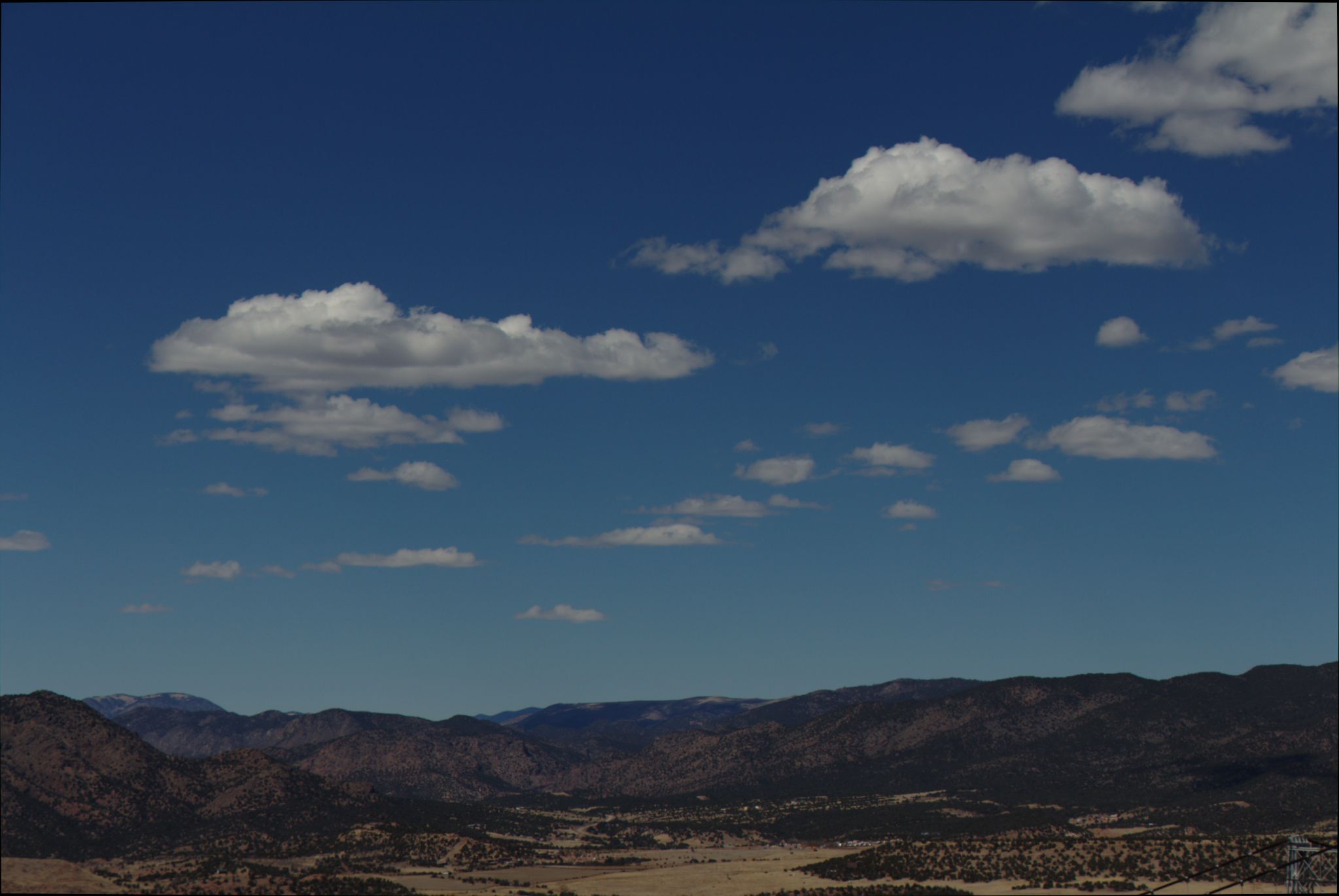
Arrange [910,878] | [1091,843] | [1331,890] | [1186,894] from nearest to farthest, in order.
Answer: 1. [1331,890]
2. [1186,894]
3. [910,878]
4. [1091,843]

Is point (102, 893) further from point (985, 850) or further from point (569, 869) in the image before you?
point (985, 850)

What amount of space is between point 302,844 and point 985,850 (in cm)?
9092

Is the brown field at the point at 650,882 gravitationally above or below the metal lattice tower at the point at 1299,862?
below

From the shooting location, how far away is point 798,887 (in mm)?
166250

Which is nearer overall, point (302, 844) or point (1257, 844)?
point (1257, 844)

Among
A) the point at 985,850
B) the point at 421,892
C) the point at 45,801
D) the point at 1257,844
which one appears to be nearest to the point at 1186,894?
the point at 1257,844

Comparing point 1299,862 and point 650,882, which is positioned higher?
point 1299,862

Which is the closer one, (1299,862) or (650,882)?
(1299,862)

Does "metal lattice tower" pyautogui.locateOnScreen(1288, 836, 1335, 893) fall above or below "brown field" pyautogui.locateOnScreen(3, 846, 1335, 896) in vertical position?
above

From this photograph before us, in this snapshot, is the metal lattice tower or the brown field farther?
the brown field

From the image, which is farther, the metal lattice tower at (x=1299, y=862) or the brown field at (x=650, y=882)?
the brown field at (x=650, y=882)

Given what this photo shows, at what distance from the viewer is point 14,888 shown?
10625 centimetres

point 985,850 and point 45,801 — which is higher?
point 45,801

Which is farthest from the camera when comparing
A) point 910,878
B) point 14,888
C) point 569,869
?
point 569,869
